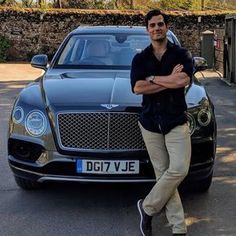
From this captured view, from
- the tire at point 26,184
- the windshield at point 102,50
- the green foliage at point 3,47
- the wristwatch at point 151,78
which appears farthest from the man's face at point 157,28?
the green foliage at point 3,47

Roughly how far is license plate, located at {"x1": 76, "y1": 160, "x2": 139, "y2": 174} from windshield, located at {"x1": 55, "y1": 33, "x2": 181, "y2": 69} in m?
1.79

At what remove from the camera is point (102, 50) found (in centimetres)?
661

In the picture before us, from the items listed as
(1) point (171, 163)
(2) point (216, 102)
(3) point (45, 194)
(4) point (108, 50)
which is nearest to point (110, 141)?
(1) point (171, 163)

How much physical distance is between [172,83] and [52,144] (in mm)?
1305

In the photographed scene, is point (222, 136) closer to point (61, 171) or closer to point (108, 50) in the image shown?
point (108, 50)

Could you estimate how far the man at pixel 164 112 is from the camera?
414 cm

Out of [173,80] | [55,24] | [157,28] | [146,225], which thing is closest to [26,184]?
[146,225]

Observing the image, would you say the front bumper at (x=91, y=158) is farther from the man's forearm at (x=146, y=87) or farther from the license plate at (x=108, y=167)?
the man's forearm at (x=146, y=87)

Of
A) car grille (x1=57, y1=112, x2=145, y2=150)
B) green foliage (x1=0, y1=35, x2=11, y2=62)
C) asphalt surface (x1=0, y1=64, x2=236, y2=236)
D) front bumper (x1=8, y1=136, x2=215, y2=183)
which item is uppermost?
car grille (x1=57, y1=112, x2=145, y2=150)

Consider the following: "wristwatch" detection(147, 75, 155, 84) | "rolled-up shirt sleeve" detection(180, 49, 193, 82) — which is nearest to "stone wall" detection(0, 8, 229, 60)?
"rolled-up shirt sleeve" detection(180, 49, 193, 82)

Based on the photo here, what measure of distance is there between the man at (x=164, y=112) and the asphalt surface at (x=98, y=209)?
41cm

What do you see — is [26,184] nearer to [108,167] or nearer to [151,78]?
[108,167]

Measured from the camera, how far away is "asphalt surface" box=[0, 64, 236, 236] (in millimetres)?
4605

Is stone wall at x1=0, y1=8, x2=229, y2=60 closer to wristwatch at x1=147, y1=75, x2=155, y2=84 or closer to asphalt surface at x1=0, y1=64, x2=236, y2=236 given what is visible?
asphalt surface at x1=0, y1=64, x2=236, y2=236
